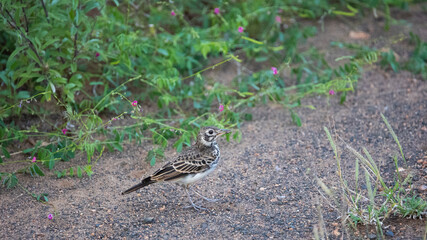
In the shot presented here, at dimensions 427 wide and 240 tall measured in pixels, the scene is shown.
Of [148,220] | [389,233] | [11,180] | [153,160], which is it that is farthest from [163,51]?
[389,233]

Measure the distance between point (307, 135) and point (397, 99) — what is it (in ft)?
5.05

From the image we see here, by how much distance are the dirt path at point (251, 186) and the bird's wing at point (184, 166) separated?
377mm

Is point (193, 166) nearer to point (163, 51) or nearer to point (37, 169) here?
point (37, 169)

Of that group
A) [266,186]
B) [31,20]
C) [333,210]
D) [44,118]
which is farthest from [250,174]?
[31,20]

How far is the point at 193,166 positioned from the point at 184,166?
9 cm

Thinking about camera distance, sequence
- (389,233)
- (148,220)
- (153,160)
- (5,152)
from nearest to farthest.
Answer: (389,233)
(148,220)
(5,152)
(153,160)

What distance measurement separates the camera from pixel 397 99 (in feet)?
23.1

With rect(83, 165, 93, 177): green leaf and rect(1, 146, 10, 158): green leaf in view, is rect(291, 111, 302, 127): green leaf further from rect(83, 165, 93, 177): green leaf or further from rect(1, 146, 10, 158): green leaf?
rect(1, 146, 10, 158): green leaf

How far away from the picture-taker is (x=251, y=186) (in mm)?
5461

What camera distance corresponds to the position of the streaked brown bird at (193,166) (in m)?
5.01

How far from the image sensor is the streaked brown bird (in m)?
5.01

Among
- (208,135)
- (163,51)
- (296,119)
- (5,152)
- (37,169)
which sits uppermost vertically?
(163,51)

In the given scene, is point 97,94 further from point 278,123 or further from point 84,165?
point 278,123

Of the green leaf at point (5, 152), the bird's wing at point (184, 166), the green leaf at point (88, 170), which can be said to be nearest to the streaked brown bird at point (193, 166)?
the bird's wing at point (184, 166)
